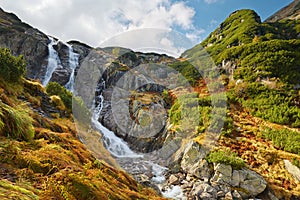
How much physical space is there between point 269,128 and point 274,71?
34.7ft

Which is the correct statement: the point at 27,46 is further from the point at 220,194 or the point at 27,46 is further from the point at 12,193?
the point at 12,193

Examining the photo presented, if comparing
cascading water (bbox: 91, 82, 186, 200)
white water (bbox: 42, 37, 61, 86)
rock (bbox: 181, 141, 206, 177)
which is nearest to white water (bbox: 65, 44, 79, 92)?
white water (bbox: 42, 37, 61, 86)

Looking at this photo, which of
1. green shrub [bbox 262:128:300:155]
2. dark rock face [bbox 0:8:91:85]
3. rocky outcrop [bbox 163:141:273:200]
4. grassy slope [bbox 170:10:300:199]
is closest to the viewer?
rocky outcrop [bbox 163:141:273:200]

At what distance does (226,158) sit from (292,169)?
3.85 meters

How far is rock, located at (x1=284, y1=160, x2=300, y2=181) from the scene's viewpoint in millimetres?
11605

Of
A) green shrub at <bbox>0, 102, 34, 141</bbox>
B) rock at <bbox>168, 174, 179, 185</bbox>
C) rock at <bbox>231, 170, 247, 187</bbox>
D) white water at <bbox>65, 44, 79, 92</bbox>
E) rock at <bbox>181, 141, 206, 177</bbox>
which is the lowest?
rock at <bbox>168, 174, 179, 185</bbox>

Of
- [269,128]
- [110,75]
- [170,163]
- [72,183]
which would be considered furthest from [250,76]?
[72,183]

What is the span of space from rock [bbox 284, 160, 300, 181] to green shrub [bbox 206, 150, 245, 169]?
8.70 ft

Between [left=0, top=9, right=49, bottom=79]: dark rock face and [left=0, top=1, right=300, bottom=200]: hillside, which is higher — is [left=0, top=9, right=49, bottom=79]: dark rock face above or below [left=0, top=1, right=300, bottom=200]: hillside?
above

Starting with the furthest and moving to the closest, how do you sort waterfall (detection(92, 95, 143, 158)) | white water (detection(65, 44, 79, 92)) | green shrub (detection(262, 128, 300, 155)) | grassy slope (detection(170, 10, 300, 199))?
white water (detection(65, 44, 79, 92))
waterfall (detection(92, 95, 143, 158))
green shrub (detection(262, 128, 300, 155))
grassy slope (detection(170, 10, 300, 199))

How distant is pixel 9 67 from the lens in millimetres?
11656

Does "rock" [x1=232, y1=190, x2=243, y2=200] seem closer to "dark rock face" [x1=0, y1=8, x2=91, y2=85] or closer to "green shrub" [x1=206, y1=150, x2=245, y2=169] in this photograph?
"green shrub" [x1=206, y1=150, x2=245, y2=169]

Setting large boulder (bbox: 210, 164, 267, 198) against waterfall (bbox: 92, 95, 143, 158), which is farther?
waterfall (bbox: 92, 95, 143, 158)

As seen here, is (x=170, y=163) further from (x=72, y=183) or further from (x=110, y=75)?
(x=110, y=75)
